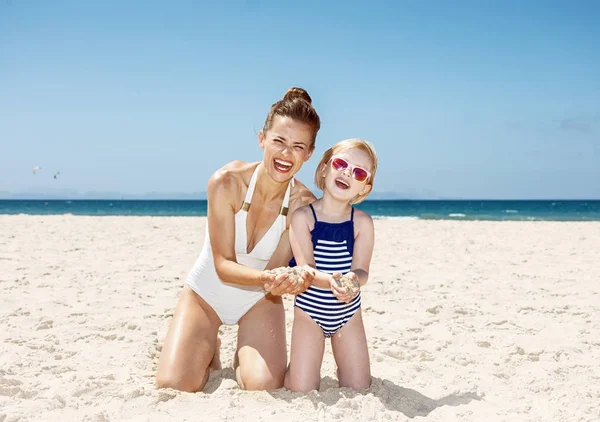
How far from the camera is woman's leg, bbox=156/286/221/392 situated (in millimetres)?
3227

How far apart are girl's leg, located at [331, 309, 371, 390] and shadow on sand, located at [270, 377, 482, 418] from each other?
0.24 feet

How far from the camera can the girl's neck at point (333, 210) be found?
335 cm

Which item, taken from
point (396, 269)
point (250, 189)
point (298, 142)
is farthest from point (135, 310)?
point (396, 269)

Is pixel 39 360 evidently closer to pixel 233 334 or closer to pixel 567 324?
pixel 233 334

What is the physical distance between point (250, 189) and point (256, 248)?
421mm

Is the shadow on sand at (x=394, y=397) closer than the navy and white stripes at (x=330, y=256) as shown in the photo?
Yes

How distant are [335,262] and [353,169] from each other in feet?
1.94

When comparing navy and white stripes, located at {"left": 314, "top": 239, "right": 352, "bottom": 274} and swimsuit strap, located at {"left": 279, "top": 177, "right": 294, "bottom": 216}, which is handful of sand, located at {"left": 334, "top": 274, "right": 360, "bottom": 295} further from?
swimsuit strap, located at {"left": 279, "top": 177, "right": 294, "bottom": 216}

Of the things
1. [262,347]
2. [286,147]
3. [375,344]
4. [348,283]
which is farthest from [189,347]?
[375,344]

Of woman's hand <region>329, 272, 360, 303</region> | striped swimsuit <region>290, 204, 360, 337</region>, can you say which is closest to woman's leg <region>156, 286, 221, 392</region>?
striped swimsuit <region>290, 204, 360, 337</region>

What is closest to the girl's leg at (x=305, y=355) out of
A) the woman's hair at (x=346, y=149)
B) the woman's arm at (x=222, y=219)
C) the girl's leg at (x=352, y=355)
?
the girl's leg at (x=352, y=355)

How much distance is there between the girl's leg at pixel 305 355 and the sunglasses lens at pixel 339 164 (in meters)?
0.92

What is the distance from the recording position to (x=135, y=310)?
195 inches

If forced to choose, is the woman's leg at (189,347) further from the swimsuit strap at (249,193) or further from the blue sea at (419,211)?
the blue sea at (419,211)
